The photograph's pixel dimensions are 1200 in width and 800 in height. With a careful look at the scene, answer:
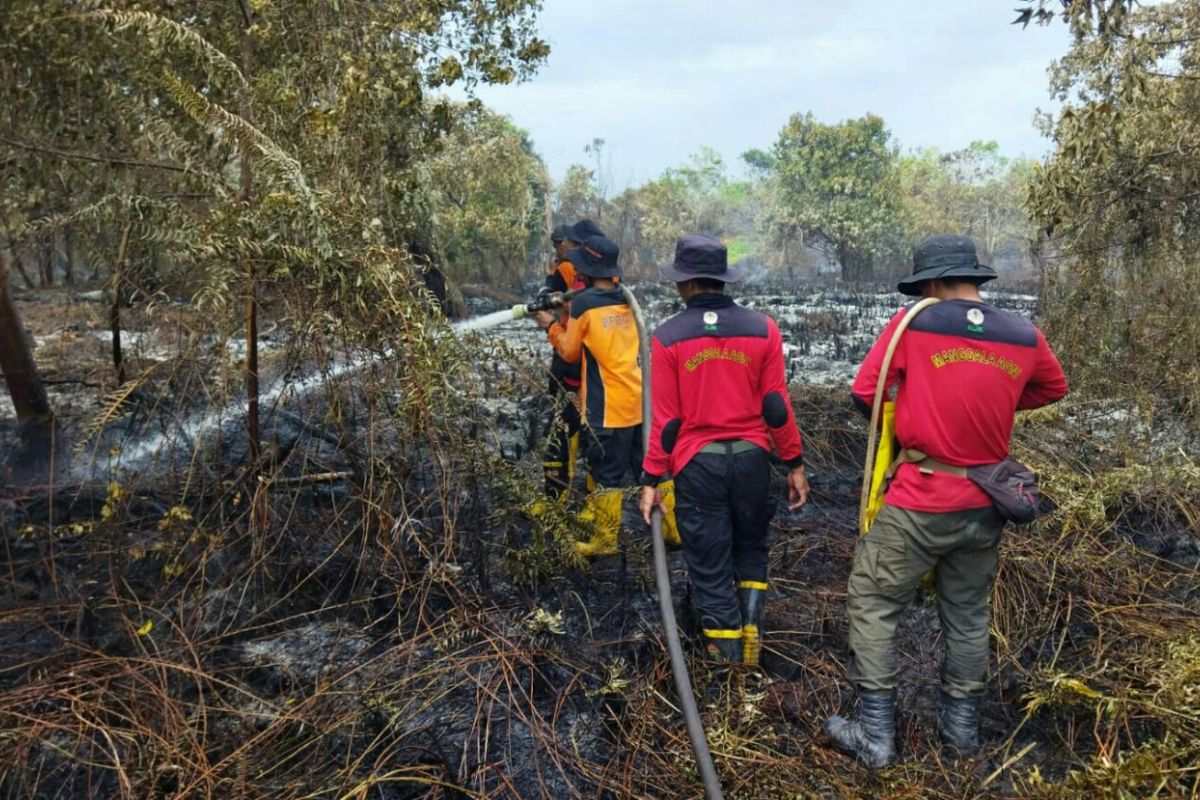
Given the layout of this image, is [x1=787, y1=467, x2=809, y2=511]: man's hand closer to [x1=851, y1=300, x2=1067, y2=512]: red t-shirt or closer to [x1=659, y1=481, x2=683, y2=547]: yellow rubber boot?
[x1=851, y1=300, x2=1067, y2=512]: red t-shirt

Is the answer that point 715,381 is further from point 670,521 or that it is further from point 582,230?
point 582,230

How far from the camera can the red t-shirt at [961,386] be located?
8.93 ft

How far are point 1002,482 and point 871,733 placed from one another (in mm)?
982

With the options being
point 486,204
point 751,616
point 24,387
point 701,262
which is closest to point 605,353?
point 701,262

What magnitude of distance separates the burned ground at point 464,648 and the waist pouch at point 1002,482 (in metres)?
0.70

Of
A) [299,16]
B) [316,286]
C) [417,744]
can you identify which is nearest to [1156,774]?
[417,744]

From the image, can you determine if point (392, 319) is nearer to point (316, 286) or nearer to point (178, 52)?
point (316, 286)

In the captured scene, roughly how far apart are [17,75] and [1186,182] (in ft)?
29.0

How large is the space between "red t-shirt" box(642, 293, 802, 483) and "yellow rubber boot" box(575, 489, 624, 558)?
99 centimetres

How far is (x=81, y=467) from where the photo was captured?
5.85 meters

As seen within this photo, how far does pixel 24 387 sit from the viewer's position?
5.96 meters

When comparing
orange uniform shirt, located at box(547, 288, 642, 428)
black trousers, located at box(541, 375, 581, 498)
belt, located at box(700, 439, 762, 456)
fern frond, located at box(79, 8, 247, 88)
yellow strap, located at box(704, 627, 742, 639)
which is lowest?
yellow strap, located at box(704, 627, 742, 639)

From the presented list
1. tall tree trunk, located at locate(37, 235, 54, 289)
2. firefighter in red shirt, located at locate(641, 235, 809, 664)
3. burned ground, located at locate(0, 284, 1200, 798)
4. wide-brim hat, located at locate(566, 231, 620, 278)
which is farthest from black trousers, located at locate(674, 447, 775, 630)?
tall tree trunk, located at locate(37, 235, 54, 289)

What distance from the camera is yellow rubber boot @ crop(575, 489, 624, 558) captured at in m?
4.38
